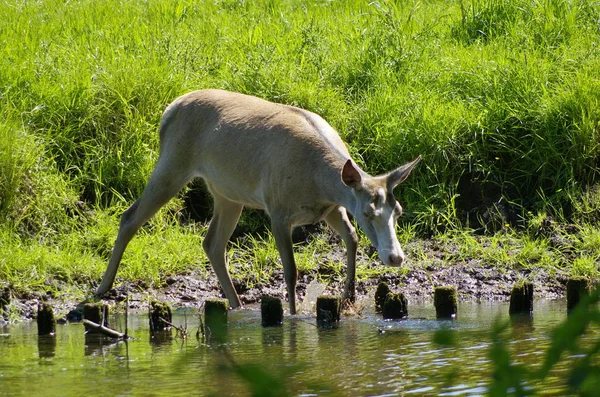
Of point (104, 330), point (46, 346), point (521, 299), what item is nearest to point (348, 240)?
point (521, 299)

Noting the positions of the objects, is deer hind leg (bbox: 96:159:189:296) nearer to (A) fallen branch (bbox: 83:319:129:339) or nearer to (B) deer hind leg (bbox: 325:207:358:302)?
(B) deer hind leg (bbox: 325:207:358:302)

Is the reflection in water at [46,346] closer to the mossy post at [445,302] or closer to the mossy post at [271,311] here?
the mossy post at [271,311]

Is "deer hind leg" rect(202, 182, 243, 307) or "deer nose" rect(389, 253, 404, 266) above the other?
"deer hind leg" rect(202, 182, 243, 307)

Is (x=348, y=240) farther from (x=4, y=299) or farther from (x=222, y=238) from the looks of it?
(x=4, y=299)

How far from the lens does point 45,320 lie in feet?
24.6

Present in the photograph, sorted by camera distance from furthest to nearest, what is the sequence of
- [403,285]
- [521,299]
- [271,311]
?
[403,285]
[521,299]
[271,311]

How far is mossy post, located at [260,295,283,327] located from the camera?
7691 mm

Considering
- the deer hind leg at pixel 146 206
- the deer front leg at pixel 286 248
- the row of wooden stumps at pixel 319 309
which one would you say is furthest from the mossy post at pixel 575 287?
the deer hind leg at pixel 146 206

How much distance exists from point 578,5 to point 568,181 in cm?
359

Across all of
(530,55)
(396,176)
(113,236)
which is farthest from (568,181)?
(113,236)

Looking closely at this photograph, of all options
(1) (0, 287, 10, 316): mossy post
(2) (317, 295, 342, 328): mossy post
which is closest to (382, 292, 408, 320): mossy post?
(2) (317, 295, 342, 328): mossy post

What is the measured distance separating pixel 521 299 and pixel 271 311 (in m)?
1.89

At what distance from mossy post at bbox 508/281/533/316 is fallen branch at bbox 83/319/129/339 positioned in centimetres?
286

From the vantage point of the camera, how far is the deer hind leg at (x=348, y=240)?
336 inches
